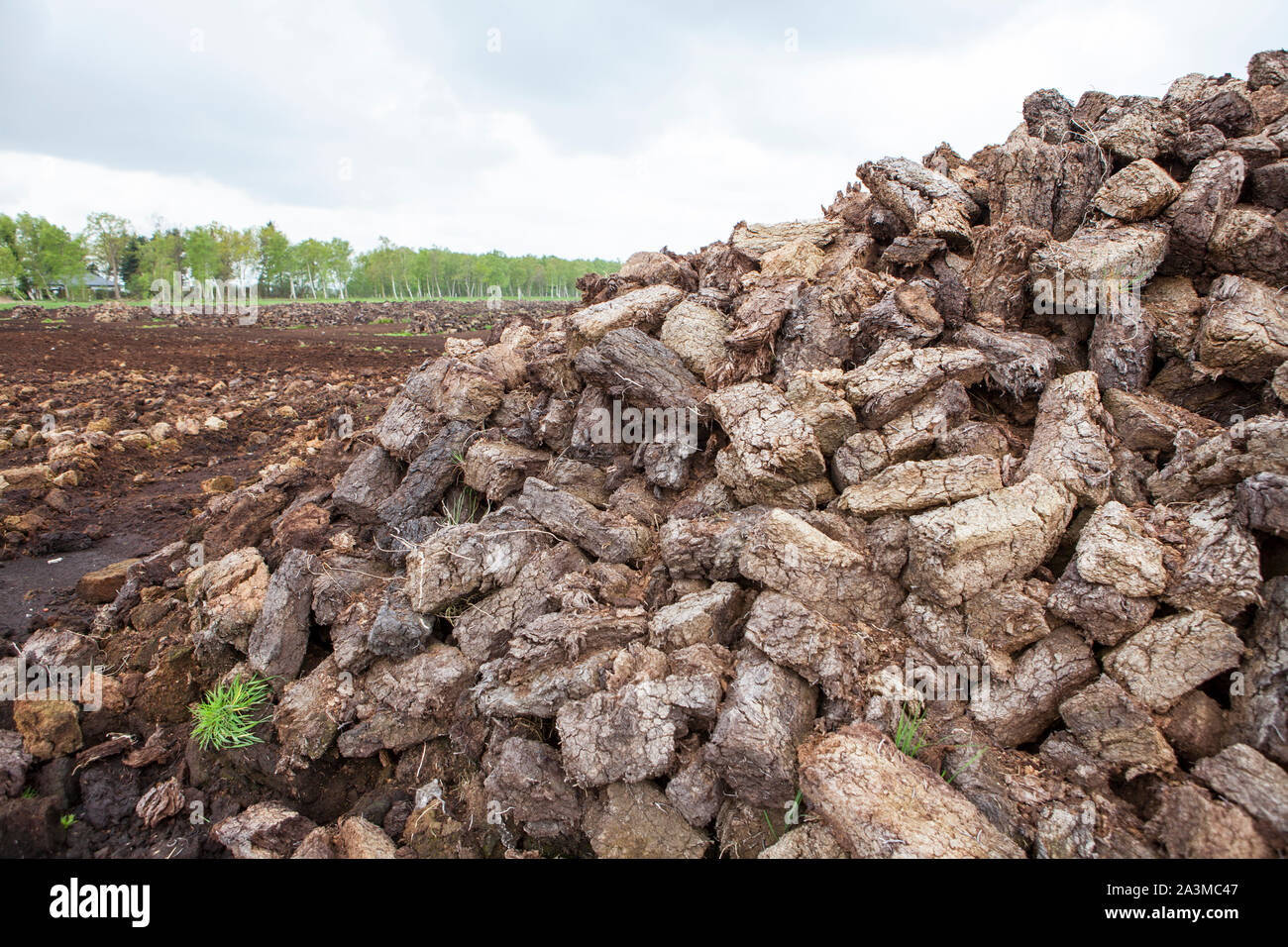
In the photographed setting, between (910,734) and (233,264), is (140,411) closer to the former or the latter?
(910,734)

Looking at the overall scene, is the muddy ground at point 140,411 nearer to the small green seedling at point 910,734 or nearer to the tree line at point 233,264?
the small green seedling at point 910,734

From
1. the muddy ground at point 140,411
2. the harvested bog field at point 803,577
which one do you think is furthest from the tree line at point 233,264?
the harvested bog field at point 803,577

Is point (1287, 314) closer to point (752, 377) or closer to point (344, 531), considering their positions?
point (752, 377)

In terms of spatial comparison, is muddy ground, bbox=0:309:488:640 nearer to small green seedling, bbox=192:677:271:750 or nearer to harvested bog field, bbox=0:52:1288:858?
harvested bog field, bbox=0:52:1288:858

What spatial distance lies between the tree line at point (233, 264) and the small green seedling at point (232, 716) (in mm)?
54609

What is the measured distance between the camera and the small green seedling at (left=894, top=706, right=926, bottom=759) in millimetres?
3566

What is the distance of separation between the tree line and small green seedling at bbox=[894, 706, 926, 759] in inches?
2201

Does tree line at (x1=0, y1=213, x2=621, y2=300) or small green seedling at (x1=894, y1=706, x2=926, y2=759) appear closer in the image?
small green seedling at (x1=894, y1=706, x2=926, y2=759)

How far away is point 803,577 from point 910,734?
1.07 m

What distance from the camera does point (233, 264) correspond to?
7094 centimetres

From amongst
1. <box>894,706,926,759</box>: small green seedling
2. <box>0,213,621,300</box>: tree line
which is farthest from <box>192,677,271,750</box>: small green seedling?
<box>0,213,621,300</box>: tree line

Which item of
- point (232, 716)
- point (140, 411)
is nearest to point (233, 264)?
point (140, 411)

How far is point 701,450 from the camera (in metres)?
5.33

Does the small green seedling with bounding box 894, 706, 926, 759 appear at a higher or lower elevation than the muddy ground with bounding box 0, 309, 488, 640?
lower
